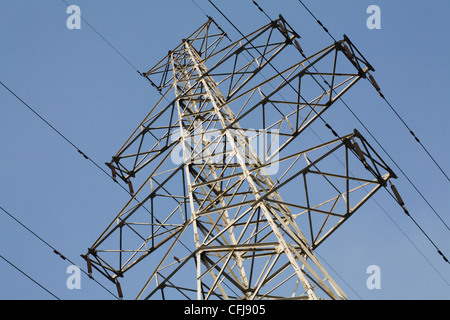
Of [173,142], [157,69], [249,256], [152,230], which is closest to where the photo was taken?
[249,256]

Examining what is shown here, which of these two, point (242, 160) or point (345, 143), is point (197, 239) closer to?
point (242, 160)

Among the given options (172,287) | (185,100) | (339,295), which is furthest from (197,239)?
(185,100)

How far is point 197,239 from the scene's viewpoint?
37.0 feet

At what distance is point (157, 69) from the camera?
1998 cm
